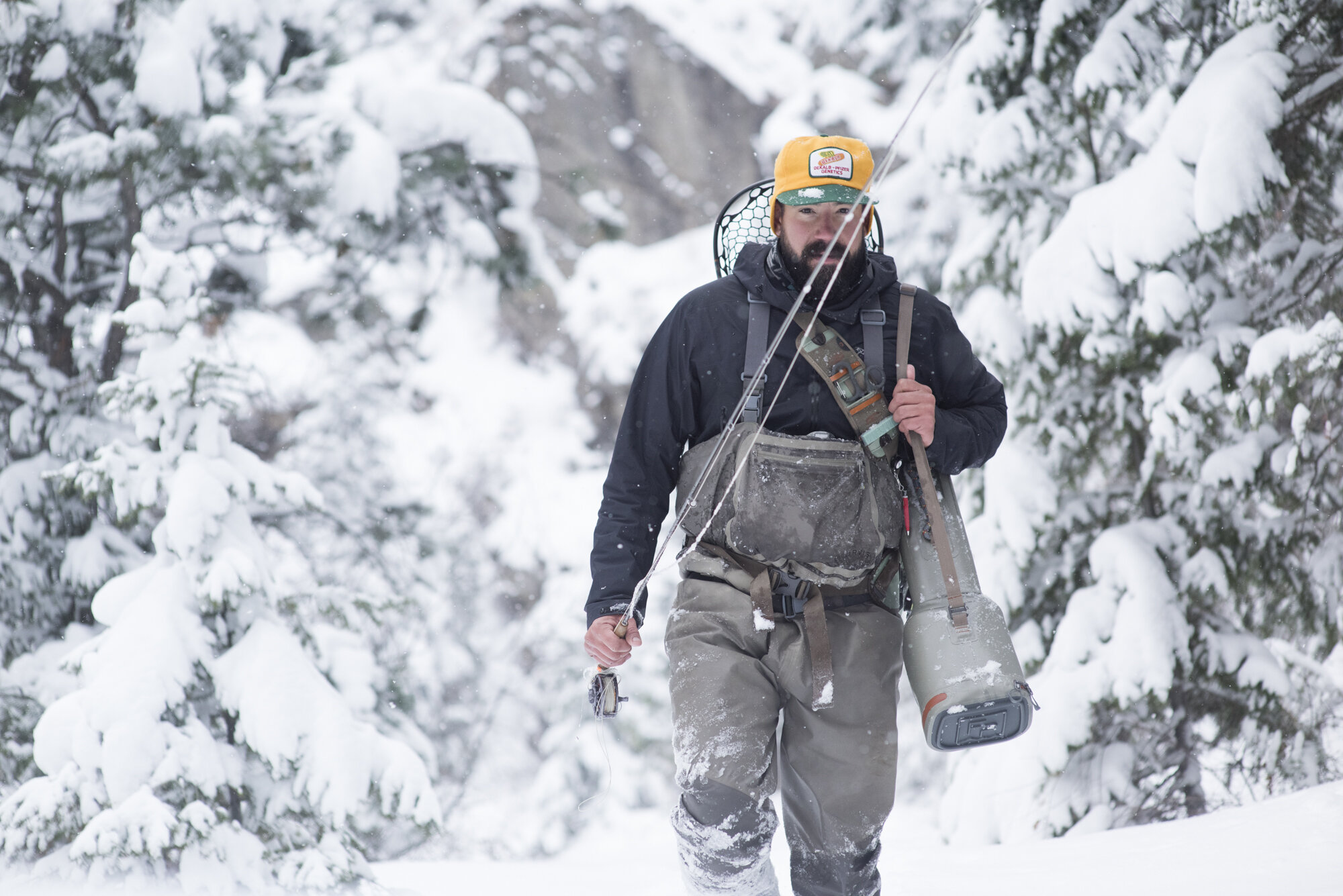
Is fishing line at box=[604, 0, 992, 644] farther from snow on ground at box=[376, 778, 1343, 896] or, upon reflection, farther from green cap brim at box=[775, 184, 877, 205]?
snow on ground at box=[376, 778, 1343, 896]

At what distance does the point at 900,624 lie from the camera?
296 centimetres

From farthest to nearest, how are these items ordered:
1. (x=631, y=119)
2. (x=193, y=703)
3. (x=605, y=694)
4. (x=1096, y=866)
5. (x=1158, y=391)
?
(x=631, y=119) → (x=1158, y=391) → (x=193, y=703) → (x=1096, y=866) → (x=605, y=694)

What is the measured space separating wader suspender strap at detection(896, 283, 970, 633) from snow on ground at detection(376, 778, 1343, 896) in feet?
5.09

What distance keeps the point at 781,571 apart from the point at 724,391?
51 cm

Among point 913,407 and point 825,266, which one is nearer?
point 913,407

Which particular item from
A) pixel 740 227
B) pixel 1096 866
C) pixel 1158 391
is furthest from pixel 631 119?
pixel 1096 866

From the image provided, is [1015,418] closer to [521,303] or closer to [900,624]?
[900,624]

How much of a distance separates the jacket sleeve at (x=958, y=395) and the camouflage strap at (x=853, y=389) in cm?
18

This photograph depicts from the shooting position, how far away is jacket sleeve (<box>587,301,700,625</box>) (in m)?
2.88

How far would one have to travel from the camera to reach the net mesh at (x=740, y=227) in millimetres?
3373

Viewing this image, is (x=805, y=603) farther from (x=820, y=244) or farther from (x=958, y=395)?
(x=820, y=244)

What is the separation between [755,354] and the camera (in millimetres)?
2775

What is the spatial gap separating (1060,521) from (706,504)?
12.4 feet

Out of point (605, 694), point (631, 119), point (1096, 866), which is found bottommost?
point (631, 119)
